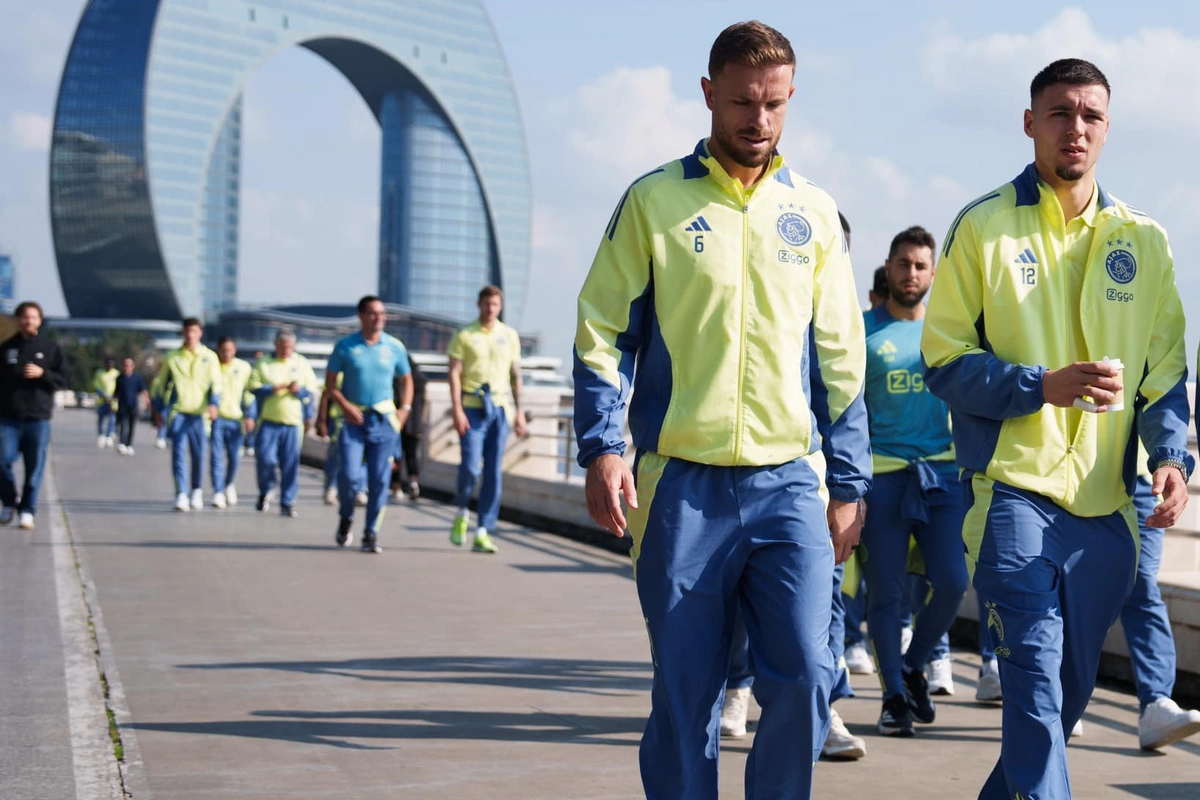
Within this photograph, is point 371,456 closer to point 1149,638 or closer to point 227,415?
point 227,415

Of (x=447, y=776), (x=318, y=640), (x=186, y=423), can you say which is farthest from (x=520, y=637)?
(x=186, y=423)

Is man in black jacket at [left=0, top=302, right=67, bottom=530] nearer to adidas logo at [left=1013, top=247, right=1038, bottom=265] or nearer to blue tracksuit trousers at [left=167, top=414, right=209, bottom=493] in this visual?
blue tracksuit trousers at [left=167, top=414, right=209, bottom=493]

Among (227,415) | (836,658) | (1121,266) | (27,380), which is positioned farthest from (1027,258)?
(227,415)

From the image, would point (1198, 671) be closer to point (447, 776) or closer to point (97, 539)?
point (447, 776)

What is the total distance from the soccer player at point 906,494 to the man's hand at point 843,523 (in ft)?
7.45

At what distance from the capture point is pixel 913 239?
21.1 feet

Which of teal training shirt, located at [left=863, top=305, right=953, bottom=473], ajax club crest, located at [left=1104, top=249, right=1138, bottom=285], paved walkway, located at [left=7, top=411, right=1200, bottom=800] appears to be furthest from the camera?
teal training shirt, located at [left=863, top=305, right=953, bottom=473]

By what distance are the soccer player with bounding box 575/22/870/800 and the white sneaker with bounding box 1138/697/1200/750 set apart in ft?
7.32

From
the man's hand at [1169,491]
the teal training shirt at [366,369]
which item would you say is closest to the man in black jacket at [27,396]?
the teal training shirt at [366,369]

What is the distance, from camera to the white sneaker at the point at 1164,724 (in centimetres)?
546

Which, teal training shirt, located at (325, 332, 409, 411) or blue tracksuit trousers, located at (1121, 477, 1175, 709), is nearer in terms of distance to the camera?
blue tracksuit trousers, located at (1121, 477, 1175, 709)

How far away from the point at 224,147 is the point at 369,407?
5522 inches

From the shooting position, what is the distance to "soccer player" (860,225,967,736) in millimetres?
6113


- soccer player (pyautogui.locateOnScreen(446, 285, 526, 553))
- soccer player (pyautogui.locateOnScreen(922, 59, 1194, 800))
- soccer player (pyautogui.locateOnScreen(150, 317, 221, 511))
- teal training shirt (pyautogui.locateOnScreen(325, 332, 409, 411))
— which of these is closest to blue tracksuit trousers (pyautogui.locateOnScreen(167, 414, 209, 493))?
soccer player (pyautogui.locateOnScreen(150, 317, 221, 511))
